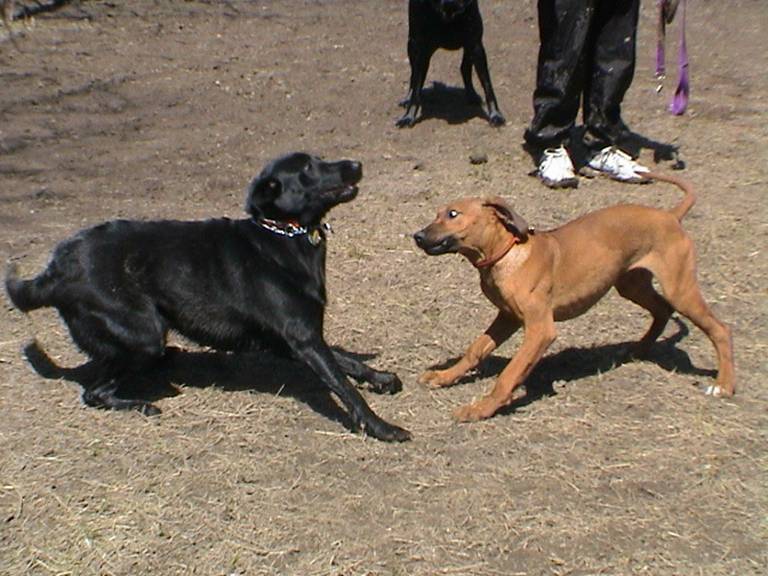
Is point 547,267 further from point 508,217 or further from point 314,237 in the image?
point 314,237

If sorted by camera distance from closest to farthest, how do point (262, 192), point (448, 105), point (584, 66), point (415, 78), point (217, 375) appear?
point (262, 192), point (217, 375), point (584, 66), point (415, 78), point (448, 105)

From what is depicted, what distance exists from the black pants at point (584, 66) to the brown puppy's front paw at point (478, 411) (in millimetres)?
3462

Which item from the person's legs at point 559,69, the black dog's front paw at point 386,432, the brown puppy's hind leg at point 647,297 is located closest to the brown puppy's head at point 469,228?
the black dog's front paw at point 386,432

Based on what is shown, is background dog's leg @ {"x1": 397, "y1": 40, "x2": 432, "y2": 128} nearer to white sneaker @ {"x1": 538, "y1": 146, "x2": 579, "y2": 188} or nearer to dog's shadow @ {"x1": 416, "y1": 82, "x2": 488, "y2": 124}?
dog's shadow @ {"x1": 416, "y1": 82, "x2": 488, "y2": 124}

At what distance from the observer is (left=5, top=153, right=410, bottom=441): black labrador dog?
464 centimetres

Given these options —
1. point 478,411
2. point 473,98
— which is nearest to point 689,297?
point 478,411

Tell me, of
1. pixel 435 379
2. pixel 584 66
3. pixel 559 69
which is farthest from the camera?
pixel 584 66

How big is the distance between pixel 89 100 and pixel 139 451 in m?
5.53

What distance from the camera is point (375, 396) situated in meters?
4.97

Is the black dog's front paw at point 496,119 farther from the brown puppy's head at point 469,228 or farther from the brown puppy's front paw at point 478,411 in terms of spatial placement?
the brown puppy's front paw at point 478,411

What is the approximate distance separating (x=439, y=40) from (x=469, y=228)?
14.3 feet

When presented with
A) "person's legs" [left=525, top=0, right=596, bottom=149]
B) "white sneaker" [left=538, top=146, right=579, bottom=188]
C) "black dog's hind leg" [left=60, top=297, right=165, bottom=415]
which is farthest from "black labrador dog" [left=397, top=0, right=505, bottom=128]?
"black dog's hind leg" [left=60, top=297, right=165, bottom=415]

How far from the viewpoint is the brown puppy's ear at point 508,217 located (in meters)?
4.54

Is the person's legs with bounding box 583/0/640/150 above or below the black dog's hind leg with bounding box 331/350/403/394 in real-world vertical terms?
above
